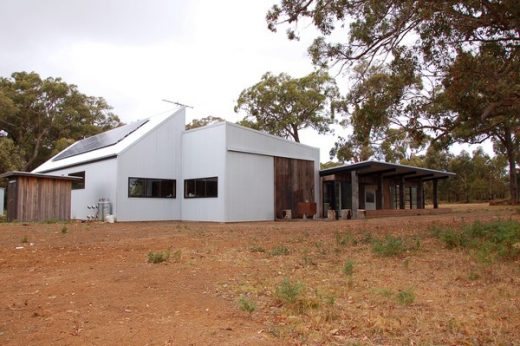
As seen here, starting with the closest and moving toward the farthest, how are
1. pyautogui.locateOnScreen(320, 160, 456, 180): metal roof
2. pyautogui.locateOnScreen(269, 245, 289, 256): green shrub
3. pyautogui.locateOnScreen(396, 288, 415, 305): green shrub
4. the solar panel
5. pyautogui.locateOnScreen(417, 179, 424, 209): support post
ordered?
pyautogui.locateOnScreen(396, 288, 415, 305): green shrub < pyautogui.locateOnScreen(269, 245, 289, 256): green shrub < pyautogui.locateOnScreen(320, 160, 456, 180): metal roof < the solar panel < pyautogui.locateOnScreen(417, 179, 424, 209): support post

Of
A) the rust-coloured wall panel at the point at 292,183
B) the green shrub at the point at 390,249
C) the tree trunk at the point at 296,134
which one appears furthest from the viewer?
the tree trunk at the point at 296,134

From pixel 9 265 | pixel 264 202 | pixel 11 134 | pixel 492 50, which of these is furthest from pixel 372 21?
pixel 11 134

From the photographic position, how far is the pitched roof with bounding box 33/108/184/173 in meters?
21.0

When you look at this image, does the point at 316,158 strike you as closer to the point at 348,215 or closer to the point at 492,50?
the point at 348,215

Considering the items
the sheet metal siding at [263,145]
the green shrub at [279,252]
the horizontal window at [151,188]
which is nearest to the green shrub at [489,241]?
the green shrub at [279,252]

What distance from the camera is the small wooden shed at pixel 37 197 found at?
18641mm

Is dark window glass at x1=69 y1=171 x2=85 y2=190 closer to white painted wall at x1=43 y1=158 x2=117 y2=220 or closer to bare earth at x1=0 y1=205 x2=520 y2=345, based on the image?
white painted wall at x1=43 y1=158 x2=117 y2=220

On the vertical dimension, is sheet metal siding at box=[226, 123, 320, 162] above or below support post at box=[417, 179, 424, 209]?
above

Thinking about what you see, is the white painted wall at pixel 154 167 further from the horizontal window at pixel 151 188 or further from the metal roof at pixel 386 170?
the metal roof at pixel 386 170

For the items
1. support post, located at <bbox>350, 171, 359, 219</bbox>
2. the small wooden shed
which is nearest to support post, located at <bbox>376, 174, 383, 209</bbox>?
support post, located at <bbox>350, 171, 359, 219</bbox>

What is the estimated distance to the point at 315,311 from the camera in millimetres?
4438

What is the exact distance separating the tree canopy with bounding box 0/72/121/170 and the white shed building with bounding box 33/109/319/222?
67.7 ft

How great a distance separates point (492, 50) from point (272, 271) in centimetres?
835

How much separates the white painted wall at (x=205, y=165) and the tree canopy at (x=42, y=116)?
22.0 metres
